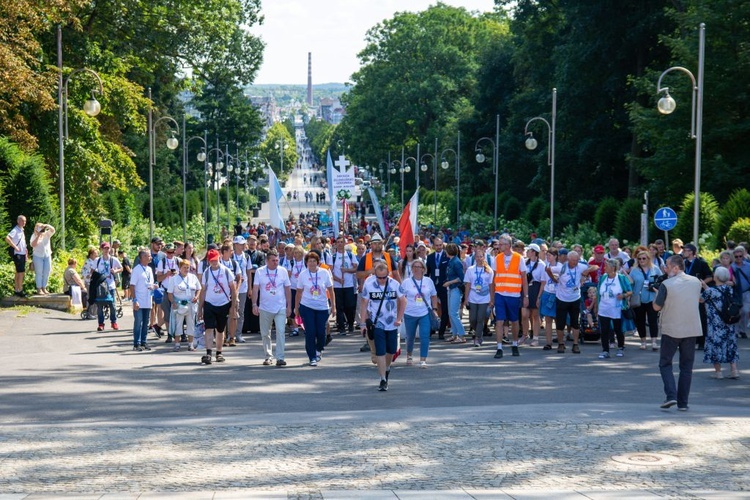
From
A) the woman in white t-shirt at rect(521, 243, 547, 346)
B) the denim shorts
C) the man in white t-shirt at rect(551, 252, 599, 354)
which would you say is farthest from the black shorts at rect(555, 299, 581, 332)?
the denim shorts

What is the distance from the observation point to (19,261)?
24797mm

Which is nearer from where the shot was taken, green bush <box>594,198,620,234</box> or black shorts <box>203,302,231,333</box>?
black shorts <box>203,302,231,333</box>

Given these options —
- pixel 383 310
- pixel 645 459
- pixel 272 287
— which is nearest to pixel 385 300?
pixel 383 310

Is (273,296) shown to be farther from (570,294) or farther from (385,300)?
(570,294)

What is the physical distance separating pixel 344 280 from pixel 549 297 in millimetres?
4480

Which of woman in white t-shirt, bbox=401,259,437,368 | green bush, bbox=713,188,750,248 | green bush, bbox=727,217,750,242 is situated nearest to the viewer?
woman in white t-shirt, bbox=401,259,437,368

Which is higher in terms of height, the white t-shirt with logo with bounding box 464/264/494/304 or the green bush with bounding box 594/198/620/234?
the green bush with bounding box 594/198/620/234

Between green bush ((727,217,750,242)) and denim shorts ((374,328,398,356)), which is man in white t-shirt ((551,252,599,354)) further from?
green bush ((727,217,750,242))

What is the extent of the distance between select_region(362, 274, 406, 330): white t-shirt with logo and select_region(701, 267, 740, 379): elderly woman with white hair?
407 cm

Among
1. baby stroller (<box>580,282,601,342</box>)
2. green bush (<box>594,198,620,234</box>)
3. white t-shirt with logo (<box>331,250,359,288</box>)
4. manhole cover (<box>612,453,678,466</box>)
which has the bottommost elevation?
manhole cover (<box>612,453,678,466</box>)

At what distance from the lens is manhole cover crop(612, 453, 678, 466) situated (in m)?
9.61

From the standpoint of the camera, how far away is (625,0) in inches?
1850

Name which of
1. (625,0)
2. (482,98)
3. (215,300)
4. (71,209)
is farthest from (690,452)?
(482,98)

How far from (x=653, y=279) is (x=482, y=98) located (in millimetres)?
56936
